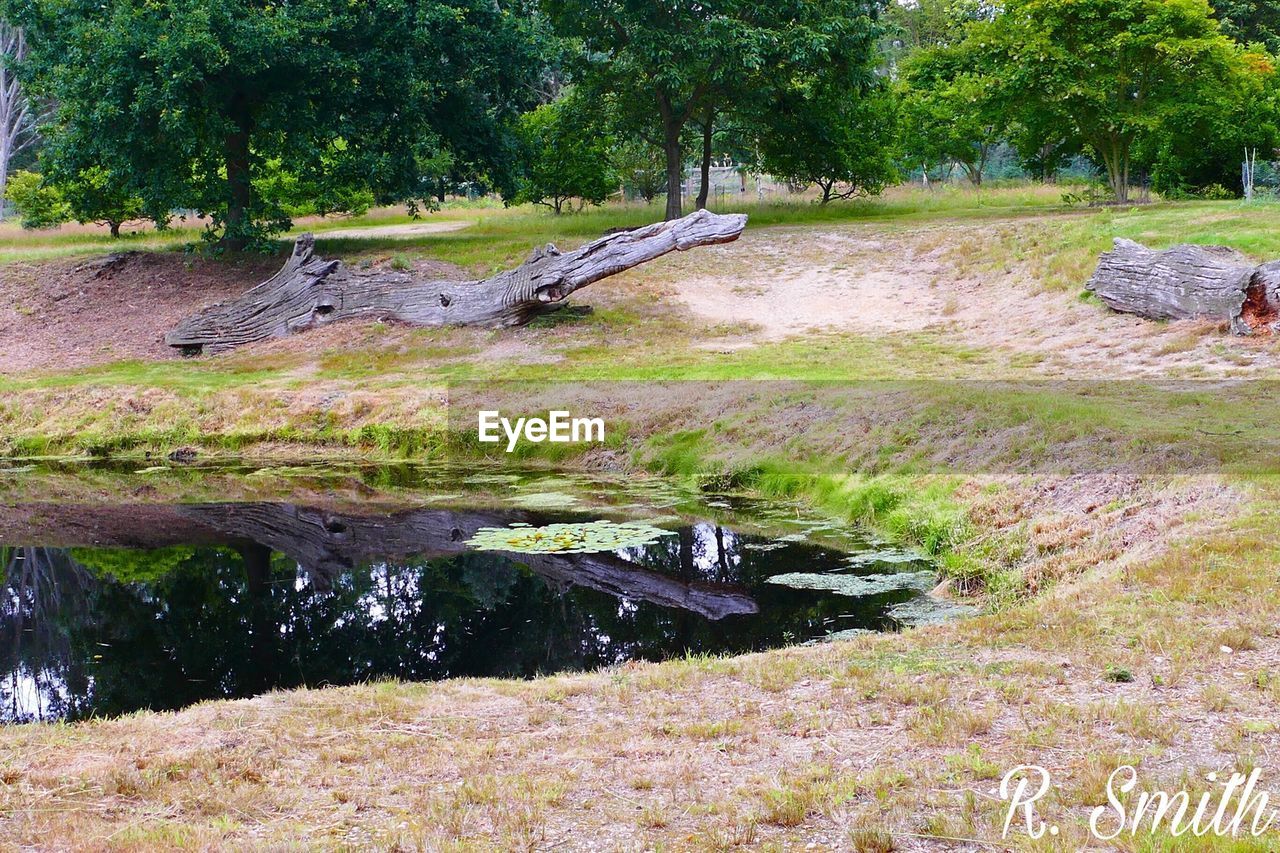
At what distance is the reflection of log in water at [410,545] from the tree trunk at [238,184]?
41.3 feet

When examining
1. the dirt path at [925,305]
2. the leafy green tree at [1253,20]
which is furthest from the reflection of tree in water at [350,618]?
the leafy green tree at [1253,20]

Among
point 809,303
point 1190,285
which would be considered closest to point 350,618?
point 1190,285

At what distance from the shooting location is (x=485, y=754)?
548cm

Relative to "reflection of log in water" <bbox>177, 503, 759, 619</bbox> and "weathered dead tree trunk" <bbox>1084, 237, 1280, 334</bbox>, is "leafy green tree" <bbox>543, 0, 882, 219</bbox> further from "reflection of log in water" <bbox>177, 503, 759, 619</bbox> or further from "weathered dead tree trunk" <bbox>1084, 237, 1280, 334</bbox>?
"reflection of log in water" <bbox>177, 503, 759, 619</bbox>

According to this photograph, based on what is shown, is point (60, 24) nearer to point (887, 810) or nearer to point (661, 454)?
point (661, 454)

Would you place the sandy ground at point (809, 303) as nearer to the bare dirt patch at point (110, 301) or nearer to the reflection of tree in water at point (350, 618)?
the bare dirt patch at point (110, 301)

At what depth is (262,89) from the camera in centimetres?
2402

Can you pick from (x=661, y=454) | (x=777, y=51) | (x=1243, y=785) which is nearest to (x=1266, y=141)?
(x=777, y=51)

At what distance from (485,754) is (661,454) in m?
8.92

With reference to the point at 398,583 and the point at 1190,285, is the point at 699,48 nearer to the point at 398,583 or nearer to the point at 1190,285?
the point at 1190,285

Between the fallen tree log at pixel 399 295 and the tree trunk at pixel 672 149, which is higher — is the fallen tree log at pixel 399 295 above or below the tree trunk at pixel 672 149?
below

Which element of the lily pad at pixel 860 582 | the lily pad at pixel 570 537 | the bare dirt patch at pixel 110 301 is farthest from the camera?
the bare dirt patch at pixel 110 301

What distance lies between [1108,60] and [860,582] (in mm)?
21958

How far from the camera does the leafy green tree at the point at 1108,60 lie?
2647cm
